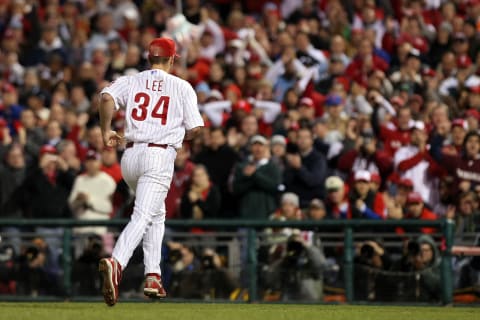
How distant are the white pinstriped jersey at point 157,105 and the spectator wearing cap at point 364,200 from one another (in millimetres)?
4184

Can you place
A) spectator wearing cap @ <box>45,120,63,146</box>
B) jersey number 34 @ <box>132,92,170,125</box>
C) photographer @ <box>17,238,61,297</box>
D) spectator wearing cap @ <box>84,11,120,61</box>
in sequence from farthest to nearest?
1. spectator wearing cap @ <box>84,11,120,61</box>
2. spectator wearing cap @ <box>45,120,63,146</box>
3. photographer @ <box>17,238,61,297</box>
4. jersey number 34 @ <box>132,92,170,125</box>

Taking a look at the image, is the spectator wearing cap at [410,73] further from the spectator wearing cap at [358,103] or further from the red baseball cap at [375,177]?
the red baseball cap at [375,177]

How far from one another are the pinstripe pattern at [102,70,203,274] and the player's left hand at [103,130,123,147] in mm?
125

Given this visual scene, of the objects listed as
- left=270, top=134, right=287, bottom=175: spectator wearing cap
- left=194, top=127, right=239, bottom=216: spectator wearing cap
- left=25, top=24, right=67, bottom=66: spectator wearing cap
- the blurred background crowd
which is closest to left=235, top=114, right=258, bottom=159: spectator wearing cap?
the blurred background crowd

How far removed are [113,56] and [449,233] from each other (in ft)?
27.3

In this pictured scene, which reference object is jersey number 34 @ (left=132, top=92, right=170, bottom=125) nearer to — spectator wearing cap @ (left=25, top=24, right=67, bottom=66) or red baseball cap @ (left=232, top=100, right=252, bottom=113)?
red baseball cap @ (left=232, top=100, right=252, bottom=113)

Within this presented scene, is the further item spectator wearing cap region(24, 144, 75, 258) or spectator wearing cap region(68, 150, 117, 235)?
spectator wearing cap region(24, 144, 75, 258)

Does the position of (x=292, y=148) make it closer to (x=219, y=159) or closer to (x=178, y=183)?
(x=219, y=159)

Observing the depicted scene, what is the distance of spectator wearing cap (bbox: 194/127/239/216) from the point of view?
16.5 meters

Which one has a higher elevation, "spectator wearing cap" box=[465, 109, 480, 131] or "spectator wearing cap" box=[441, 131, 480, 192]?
"spectator wearing cap" box=[465, 109, 480, 131]

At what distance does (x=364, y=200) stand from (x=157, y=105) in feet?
15.0

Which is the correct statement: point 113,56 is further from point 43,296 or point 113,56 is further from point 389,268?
point 389,268

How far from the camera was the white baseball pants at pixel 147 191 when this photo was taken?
1089 centimetres

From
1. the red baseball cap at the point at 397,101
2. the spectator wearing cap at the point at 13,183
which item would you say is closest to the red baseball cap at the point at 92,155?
the spectator wearing cap at the point at 13,183
